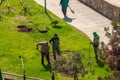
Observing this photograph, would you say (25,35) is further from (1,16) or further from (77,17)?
(77,17)

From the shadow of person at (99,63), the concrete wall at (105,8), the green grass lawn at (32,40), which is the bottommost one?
the shadow of person at (99,63)

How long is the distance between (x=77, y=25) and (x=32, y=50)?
197 inches

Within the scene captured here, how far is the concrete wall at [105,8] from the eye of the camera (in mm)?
24716

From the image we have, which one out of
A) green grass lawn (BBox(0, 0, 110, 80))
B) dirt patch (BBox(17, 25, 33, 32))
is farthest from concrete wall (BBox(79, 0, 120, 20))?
dirt patch (BBox(17, 25, 33, 32))

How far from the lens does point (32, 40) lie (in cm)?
2169

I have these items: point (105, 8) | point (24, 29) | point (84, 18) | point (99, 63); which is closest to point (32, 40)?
point (24, 29)

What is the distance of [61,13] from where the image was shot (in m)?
26.7

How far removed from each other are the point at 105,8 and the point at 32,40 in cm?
653

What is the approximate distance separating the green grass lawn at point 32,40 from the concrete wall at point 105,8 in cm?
293

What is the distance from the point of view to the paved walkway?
943 inches

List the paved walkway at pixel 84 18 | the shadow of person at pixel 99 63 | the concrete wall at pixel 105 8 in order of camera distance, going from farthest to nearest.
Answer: the concrete wall at pixel 105 8
the paved walkway at pixel 84 18
the shadow of person at pixel 99 63

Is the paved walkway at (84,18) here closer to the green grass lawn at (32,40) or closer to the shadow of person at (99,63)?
the green grass lawn at (32,40)

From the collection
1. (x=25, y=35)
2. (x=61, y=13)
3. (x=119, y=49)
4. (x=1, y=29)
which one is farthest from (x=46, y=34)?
(x=119, y=49)

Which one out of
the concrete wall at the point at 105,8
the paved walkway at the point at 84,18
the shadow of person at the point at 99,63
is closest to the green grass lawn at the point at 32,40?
the shadow of person at the point at 99,63
